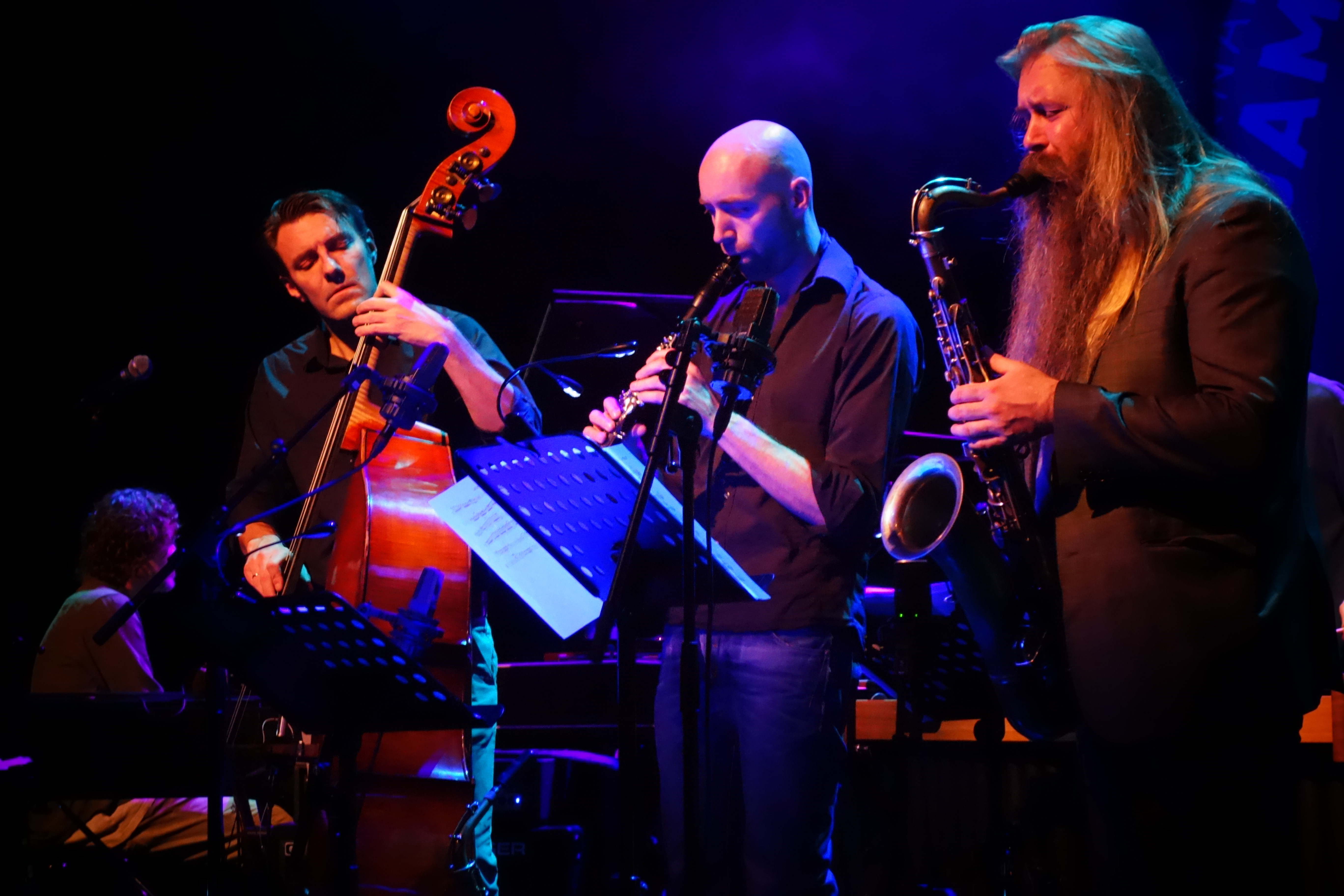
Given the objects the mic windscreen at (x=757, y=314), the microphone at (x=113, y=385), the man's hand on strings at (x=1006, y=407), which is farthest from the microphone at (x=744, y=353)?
the microphone at (x=113, y=385)

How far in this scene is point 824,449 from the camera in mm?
2516

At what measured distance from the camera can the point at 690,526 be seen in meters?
1.99

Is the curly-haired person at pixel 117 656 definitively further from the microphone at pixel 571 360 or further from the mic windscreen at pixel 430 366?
the microphone at pixel 571 360

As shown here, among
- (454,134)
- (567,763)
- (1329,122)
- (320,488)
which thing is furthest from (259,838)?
(1329,122)

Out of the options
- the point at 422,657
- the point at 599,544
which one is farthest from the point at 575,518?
the point at 422,657

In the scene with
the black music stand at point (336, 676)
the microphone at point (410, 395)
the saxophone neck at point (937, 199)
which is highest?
the saxophone neck at point (937, 199)

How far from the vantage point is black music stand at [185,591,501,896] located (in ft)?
7.50

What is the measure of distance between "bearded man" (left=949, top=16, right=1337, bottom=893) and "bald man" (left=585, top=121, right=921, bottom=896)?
20.7 inches

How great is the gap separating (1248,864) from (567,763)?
3093mm

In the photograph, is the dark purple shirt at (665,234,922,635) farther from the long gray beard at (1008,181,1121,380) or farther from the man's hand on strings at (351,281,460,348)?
the man's hand on strings at (351,281,460,348)

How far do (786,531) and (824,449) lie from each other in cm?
22

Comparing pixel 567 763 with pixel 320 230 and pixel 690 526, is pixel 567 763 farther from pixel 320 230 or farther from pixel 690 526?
pixel 690 526

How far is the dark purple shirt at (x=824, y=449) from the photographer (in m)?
2.37

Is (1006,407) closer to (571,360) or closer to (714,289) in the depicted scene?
(714,289)
